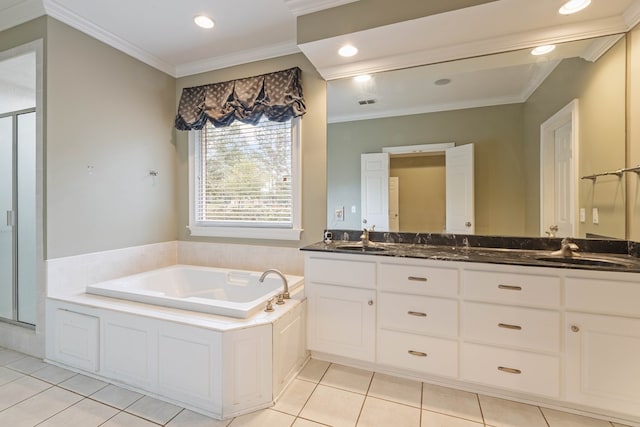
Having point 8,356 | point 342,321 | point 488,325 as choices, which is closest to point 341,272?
point 342,321

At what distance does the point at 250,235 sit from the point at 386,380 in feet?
5.69

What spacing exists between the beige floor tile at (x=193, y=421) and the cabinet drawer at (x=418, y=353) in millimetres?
1039

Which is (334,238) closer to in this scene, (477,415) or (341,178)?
(341,178)

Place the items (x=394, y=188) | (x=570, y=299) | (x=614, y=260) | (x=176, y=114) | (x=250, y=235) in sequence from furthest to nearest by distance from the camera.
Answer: (x=176, y=114)
(x=250, y=235)
(x=394, y=188)
(x=614, y=260)
(x=570, y=299)

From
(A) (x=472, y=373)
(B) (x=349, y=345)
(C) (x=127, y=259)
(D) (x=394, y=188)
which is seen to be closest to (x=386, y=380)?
(B) (x=349, y=345)

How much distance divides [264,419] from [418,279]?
3.96 feet

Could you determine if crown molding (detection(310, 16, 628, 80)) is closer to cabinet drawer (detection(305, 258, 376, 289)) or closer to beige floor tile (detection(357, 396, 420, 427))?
cabinet drawer (detection(305, 258, 376, 289))

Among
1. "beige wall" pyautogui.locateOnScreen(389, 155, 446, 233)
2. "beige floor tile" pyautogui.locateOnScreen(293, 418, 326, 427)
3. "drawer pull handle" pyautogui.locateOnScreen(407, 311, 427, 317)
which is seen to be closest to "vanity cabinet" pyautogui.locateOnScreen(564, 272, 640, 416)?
"drawer pull handle" pyautogui.locateOnScreen(407, 311, 427, 317)

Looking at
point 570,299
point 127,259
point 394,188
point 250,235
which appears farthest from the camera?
point 250,235

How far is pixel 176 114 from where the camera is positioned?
3.12 metres

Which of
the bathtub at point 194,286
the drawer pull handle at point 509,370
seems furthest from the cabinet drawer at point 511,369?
the bathtub at point 194,286

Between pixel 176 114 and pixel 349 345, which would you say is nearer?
pixel 349 345

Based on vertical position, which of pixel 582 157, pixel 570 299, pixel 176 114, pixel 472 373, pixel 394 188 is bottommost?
pixel 472 373

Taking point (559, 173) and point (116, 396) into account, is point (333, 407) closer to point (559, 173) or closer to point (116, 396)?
point (116, 396)
